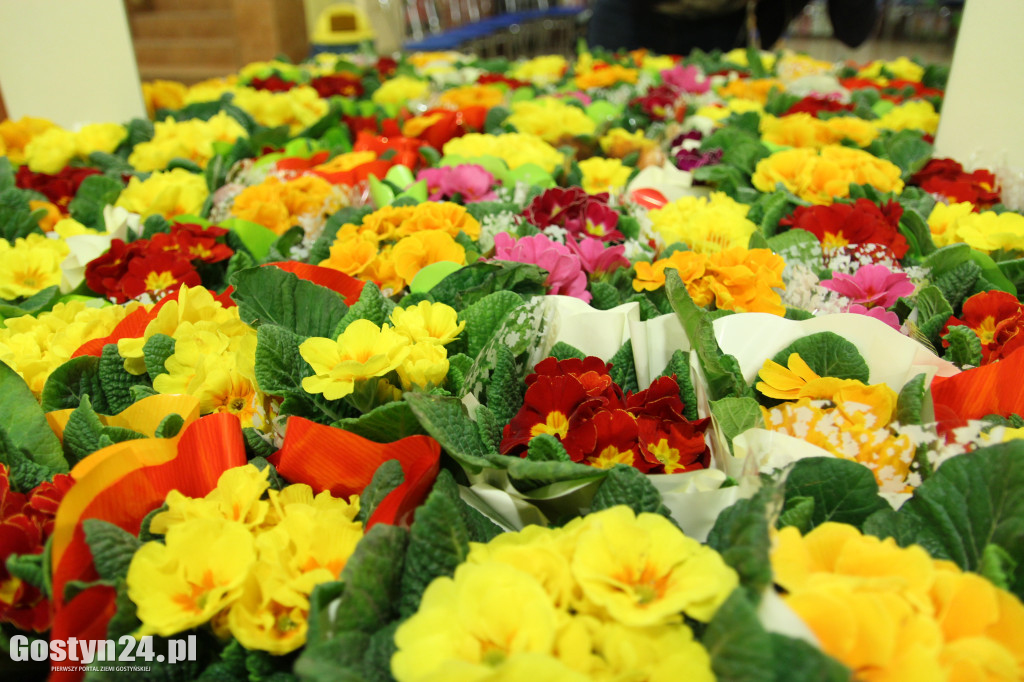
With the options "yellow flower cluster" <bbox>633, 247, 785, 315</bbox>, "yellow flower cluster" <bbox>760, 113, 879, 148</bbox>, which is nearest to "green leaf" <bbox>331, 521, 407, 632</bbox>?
"yellow flower cluster" <bbox>633, 247, 785, 315</bbox>

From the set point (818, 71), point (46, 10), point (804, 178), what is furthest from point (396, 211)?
point (818, 71)

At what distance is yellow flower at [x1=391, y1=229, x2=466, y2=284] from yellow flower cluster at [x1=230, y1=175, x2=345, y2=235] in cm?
38

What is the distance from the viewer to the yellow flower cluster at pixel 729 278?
1.04 m

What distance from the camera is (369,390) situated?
81cm

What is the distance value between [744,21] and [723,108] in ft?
8.31

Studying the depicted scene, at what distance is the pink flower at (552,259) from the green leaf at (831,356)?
37 cm

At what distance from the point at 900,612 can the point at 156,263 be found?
1211 millimetres

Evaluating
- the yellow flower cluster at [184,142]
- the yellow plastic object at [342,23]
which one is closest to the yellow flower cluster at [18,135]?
the yellow flower cluster at [184,142]

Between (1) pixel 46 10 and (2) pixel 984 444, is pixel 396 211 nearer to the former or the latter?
(2) pixel 984 444

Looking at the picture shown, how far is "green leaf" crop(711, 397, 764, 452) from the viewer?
74 cm

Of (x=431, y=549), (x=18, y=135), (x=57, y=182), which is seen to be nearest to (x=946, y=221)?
(x=431, y=549)

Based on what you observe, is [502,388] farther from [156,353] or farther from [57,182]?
[57,182]

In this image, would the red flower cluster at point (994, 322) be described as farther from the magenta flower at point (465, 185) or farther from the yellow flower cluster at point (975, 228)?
the magenta flower at point (465, 185)

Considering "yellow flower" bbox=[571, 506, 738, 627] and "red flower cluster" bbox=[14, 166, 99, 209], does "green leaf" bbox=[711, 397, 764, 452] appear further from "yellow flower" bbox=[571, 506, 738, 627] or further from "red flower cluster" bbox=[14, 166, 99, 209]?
"red flower cluster" bbox=[14, 166, 99, 209]
